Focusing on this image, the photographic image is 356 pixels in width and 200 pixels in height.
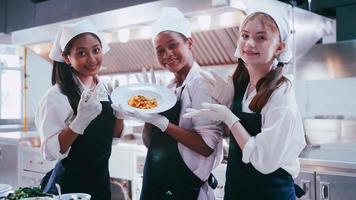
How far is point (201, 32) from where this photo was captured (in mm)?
3553

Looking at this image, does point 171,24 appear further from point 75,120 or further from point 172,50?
point 75,120

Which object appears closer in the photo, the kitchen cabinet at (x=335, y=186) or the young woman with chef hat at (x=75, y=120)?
the young woman with chef hat at (x=75, y=120)

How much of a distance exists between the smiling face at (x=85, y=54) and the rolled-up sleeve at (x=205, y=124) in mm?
625

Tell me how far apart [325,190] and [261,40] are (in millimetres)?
1364

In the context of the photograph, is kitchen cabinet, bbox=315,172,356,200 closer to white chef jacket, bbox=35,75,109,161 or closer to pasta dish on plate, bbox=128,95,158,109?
pasta dish on plate, bbox=128,95,158,109

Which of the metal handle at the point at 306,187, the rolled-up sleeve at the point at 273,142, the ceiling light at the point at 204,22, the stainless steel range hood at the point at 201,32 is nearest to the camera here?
the rolled-up sleeve at the point at 273,142

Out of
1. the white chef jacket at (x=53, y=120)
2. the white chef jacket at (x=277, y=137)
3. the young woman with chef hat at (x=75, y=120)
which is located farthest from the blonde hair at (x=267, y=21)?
the white chef jacket at (x=53, y=120)

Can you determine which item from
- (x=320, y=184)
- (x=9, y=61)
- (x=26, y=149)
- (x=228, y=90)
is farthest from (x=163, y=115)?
(x=9, y=61)

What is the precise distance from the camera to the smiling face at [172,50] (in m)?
2.05

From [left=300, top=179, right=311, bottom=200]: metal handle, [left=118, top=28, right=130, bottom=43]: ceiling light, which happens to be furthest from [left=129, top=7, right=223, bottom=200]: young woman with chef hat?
[left=118, top=28, right=130, bottom=43]: ceiling light

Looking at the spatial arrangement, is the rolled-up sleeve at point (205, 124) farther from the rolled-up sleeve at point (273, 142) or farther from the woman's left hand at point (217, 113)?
the rolled-up sleeve at point (273, 142)

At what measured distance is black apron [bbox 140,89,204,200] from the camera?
1.98 meters

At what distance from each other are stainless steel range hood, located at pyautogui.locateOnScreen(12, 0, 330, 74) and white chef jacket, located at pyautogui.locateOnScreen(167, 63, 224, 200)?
2.97 ft

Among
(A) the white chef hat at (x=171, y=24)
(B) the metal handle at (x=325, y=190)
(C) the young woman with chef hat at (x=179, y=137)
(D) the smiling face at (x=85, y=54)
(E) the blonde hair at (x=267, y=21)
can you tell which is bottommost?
(B) the metal handle at (x=325, y=190)
